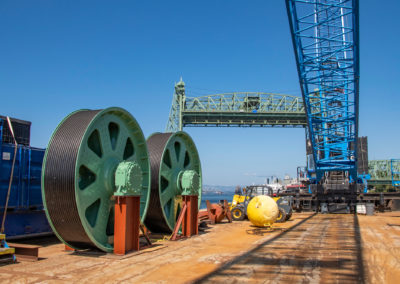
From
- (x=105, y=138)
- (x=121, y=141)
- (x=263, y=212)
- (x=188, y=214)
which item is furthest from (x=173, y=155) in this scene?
(x=263, y=212)

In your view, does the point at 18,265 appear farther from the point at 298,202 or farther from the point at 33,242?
the point at 298,202

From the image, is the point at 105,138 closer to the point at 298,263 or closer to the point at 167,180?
the point at 167,180

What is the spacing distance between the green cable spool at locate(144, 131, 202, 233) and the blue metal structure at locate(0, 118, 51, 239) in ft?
10.5

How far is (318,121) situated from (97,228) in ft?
67.2

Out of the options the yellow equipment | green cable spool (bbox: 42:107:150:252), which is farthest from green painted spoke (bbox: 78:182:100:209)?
the yellow equipment

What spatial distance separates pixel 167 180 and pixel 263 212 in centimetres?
429

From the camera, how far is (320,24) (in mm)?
19297

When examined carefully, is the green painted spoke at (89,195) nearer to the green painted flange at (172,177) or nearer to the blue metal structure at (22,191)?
the blue metal structure at (22,191)

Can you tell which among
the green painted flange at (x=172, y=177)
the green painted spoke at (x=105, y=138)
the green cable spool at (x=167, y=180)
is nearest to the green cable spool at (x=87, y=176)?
the green painted spoke at (x=105, y=138)

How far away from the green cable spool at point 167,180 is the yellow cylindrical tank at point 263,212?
3223mm

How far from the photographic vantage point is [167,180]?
39.9 feet

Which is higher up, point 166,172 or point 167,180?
point 166,172

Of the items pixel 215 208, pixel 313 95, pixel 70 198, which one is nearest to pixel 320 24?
pixel 313 95

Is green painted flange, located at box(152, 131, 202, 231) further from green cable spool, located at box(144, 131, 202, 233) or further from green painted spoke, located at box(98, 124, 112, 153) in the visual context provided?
green painted spoke, located at box(98, 124, 112, 153)
